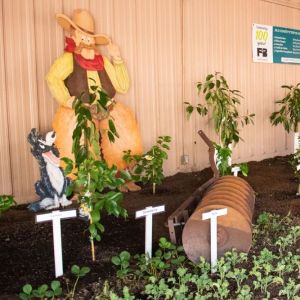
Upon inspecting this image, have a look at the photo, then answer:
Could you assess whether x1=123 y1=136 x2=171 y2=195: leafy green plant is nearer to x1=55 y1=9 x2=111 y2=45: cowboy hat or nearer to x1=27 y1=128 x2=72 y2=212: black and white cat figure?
x1=27 y1=128 x2=72 y2=212: black and white cat figure

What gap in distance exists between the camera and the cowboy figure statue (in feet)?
15.2

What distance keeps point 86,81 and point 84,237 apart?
1.99 metres

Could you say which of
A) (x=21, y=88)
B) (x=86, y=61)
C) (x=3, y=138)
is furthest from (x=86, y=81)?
(x=3, y=138)

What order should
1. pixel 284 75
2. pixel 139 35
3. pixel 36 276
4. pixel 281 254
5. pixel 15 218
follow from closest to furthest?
pixel 36 276, pixel 281 254, pixel 15 218, pixel 139 35, pixel 284 75

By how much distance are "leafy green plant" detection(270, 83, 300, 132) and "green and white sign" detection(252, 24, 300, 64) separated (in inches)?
24.7

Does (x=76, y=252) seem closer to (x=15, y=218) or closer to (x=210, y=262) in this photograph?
(x=210, y=262)

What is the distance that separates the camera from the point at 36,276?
2699 mm

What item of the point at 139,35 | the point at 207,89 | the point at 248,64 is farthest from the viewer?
the point at 248,64

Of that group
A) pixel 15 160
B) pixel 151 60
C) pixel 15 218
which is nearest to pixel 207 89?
pixel 151 60

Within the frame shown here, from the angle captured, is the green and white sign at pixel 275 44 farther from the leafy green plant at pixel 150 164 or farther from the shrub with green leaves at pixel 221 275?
the shrub with green leaves at pixel 221 275

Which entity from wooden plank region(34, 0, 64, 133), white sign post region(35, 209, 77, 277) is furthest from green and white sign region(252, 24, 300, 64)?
white sign post region(35, 209, 77, 277)

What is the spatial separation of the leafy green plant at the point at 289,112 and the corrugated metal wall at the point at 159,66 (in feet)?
0.84

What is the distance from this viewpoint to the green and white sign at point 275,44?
758cm

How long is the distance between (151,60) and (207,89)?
3.31 ft
